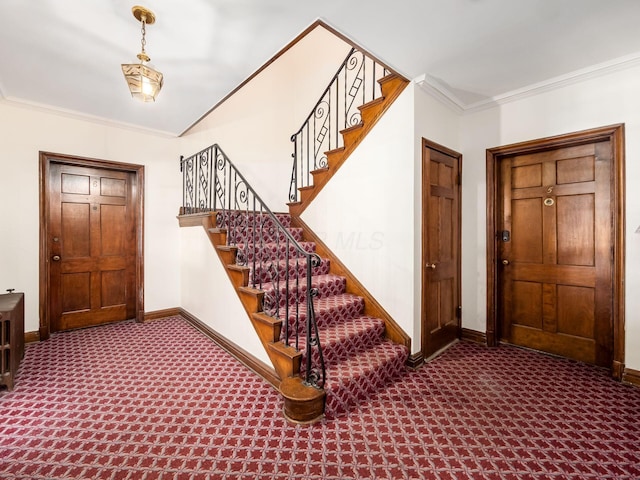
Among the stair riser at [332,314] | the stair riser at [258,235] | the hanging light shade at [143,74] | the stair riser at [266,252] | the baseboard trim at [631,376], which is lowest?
the baseboard trim at [631,376]

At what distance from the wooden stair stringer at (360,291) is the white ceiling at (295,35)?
71.6 inches

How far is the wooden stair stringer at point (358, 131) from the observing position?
9.18 ft

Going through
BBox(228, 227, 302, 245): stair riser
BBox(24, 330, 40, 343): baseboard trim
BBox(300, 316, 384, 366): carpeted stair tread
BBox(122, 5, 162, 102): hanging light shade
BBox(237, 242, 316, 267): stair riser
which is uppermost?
BBox(122, 5, 162, 102): hanging light shade

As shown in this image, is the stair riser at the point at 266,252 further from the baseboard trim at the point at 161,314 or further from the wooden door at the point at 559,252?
the wooden door at the point at 559,252

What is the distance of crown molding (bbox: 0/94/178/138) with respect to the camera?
3164mm

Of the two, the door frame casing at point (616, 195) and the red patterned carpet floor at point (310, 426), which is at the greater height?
the door frame casing at point (616, 195)

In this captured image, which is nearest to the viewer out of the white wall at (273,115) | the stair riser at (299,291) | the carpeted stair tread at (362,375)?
the carpeted stair tread at (362,375)

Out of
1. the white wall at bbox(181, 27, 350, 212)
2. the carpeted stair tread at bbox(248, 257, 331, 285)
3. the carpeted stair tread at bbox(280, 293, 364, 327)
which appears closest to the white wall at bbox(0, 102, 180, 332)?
the white wall at bbox(181, 27, 350, 212)

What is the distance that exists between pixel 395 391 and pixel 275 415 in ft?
3.06

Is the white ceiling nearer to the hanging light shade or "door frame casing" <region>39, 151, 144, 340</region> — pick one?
the hanging light shade

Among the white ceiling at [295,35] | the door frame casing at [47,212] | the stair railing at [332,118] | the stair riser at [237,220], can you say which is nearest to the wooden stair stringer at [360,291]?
the stair riser at [237,220]

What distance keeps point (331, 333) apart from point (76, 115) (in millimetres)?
3826

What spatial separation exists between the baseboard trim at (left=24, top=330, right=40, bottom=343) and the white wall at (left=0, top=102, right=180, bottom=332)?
0.05 m

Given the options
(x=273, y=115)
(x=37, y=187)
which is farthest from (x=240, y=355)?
(x=273, y=115)
